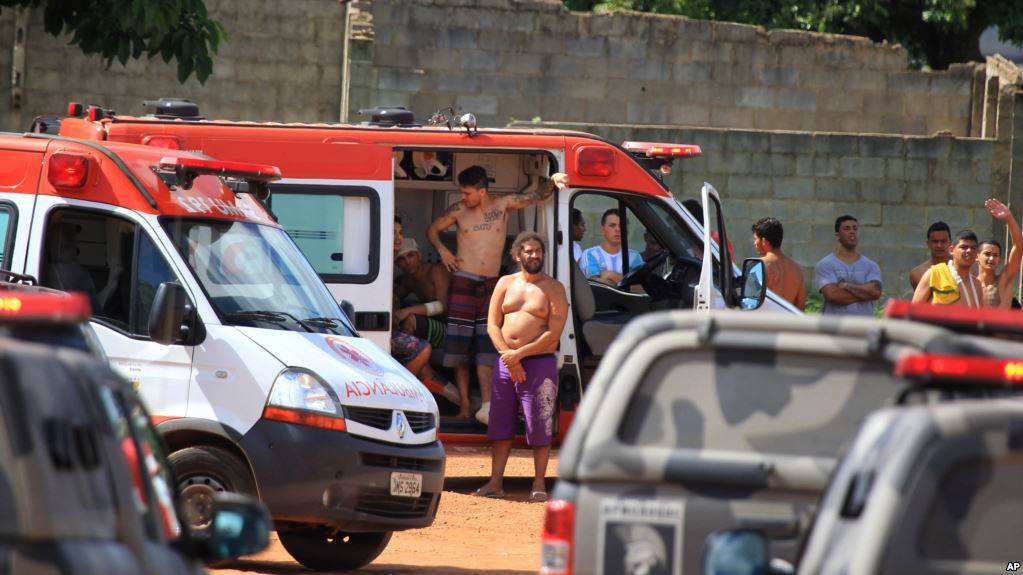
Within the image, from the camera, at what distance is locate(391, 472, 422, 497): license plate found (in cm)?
834

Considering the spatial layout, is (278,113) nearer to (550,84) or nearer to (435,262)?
(550,84)

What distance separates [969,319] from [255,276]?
4.59 metres

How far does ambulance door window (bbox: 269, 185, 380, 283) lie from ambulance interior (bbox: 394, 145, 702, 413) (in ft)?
1.96

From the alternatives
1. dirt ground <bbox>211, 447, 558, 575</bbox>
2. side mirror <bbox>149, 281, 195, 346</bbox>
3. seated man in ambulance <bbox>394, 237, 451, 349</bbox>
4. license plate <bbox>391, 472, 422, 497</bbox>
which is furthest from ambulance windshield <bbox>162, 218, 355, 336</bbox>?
seated man in ambulance <bbox>394, 237, 451, 349</bbox>

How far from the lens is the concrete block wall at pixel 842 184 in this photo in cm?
1712

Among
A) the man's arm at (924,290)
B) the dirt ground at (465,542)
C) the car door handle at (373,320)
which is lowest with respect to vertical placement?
the dirt ground at (465,542)

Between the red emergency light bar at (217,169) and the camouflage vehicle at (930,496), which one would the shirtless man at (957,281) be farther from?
the camouflage vehicle at (930,496)

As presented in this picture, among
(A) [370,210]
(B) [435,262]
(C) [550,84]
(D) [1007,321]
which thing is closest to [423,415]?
(A) [370,210]

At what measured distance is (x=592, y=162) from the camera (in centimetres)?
1135

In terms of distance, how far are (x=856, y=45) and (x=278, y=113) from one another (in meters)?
6.71

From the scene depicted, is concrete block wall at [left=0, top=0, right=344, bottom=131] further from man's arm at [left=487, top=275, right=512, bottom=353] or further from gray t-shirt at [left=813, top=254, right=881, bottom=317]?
man's arm at [left=487, top=275, right=512, bottom=353]

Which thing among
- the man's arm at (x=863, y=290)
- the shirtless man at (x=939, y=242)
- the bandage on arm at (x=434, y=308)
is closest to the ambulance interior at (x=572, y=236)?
the bandage on arm at (x=434, y=308)

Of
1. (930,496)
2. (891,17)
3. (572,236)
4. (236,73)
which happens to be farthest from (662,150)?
(891,17)

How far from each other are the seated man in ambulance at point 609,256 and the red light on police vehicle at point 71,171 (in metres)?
5.03
